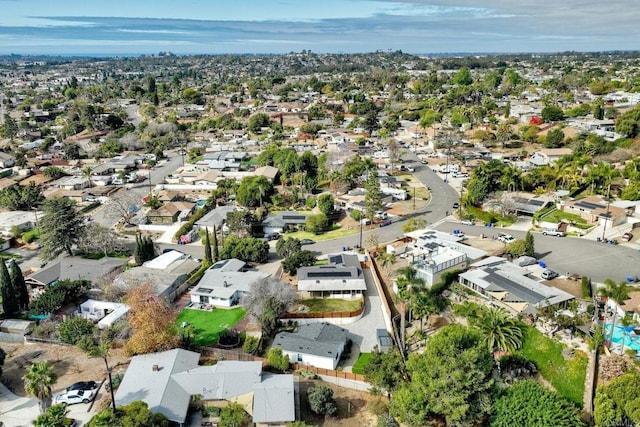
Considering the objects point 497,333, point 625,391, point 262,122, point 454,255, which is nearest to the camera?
point 625,391

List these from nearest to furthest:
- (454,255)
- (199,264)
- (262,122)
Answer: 1. (454,255)
2. (199,264)
3. (262,122)

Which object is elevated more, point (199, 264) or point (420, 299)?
point (420, 299)

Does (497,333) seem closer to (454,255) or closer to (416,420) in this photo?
(416,420)

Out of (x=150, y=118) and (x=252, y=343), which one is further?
(x=150, y=118)

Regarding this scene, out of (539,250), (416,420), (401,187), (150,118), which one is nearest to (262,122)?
(150,118)

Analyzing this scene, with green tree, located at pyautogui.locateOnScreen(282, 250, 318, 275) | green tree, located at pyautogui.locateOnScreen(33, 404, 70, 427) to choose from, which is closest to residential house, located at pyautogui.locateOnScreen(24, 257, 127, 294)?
green tree, located at pyautogui.locateOnScreen(282, 250, 318, 275)

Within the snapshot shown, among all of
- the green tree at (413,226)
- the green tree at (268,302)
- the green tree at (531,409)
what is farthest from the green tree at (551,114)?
the green tree at (531,409)
